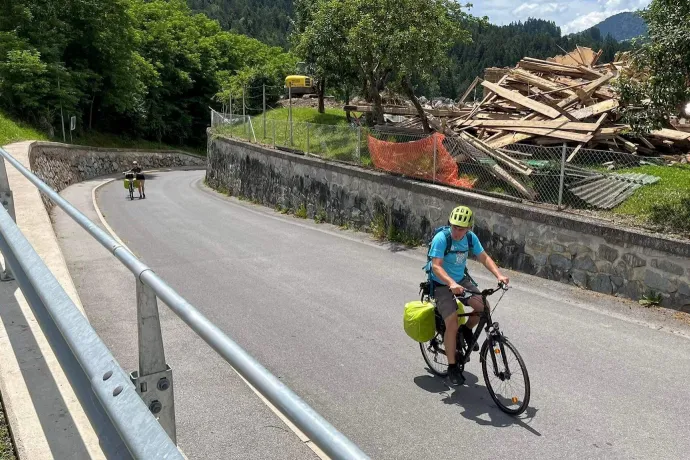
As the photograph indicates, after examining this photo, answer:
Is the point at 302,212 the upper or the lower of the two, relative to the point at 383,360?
lower

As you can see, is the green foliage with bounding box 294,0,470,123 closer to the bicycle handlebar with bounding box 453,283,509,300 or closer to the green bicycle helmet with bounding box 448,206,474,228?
the green bicycle helmet with bounding box 448,206,474,228

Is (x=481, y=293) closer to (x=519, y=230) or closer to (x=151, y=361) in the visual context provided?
(x=151, y=361)

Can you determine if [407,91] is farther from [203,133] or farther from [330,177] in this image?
[203,133]

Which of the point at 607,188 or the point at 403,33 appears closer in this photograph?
the point at 607,188

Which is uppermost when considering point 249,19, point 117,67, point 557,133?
point 249,19

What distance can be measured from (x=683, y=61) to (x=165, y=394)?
32.3 ft

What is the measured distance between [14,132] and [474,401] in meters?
29.2

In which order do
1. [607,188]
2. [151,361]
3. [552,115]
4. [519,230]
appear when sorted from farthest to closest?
[552,115]
[519,230]
[607,188]
[151,361]

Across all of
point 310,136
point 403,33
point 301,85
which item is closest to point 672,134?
point 403,33

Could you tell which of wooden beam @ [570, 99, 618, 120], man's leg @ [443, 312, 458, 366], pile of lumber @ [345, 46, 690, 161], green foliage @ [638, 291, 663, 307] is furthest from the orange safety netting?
man's leg @ [443, 312, 458, 366]

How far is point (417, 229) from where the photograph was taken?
14.3 metres

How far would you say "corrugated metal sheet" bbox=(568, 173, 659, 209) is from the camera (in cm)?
1105

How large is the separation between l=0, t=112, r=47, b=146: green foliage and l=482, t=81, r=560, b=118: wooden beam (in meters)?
18.9

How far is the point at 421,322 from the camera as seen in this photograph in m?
6.43
